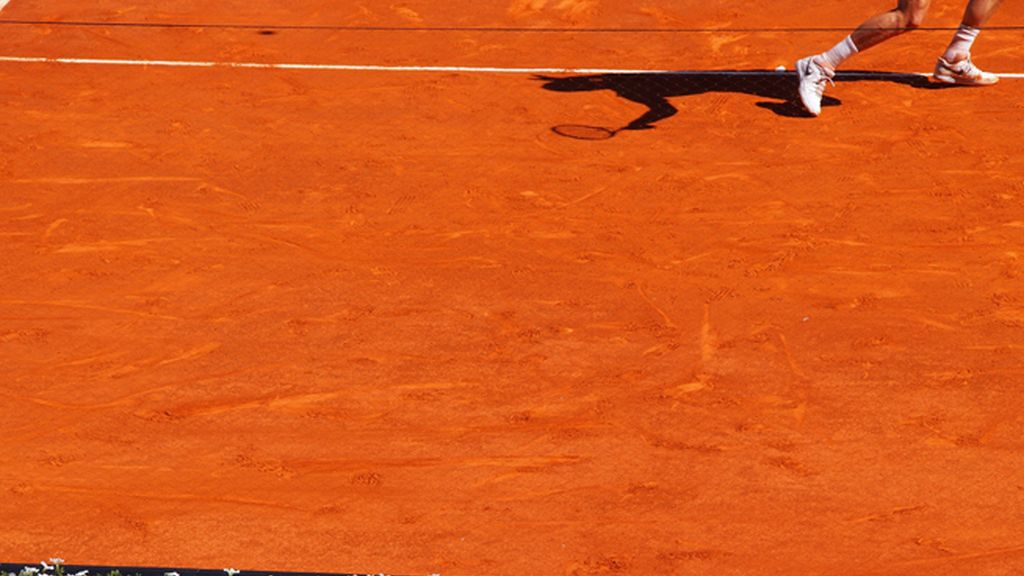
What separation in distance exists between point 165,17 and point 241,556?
869cm

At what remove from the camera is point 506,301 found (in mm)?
10359

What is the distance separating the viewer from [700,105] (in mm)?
13422

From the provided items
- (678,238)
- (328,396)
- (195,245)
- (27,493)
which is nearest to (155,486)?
(27,493)

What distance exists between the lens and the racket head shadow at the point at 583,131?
1282cm

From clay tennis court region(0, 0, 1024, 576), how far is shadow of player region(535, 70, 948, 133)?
46mm

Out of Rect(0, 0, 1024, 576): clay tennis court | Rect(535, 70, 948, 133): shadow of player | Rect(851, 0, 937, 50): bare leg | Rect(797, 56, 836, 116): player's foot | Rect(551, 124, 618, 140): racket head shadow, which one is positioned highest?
Rect(851, 0, 937, 50): bare leg

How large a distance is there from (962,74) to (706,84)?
2.06 m

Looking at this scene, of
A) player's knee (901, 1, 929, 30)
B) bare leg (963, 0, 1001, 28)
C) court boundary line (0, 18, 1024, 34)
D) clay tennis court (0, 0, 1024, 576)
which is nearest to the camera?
clay tennis court (0, 0, 1024, 576)

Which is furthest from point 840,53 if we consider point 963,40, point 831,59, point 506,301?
point 506,301

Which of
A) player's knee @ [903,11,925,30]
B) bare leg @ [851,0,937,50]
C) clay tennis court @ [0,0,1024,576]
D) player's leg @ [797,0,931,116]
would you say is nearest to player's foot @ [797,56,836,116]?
player's leg @ [797,0,931,116]

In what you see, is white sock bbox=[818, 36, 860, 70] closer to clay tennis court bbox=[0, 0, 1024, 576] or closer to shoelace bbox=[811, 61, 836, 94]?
shoelace bbox=[811, 61, 836, 94]

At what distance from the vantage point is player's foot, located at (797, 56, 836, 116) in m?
13.1

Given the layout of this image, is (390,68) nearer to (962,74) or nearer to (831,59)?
(831,59)

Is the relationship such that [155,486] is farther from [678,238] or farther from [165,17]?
[165,17]
